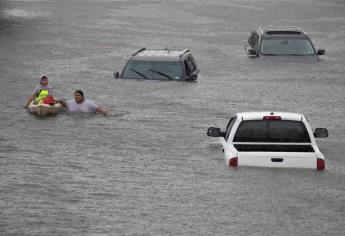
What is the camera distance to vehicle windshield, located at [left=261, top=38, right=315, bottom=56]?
1831 inches

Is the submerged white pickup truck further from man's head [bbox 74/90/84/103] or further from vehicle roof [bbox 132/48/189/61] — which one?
vehicle roof [bbox 132/48/189/61]

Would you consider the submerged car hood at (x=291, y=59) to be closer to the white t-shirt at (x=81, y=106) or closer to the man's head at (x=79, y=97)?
the white t-shirt at (x=81, y=106)

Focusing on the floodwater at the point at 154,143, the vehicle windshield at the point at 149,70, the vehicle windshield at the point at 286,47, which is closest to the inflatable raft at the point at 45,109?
the floodwater at the point at 154,143

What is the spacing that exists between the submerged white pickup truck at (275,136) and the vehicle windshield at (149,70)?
14.3 m

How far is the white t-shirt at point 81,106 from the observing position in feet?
118

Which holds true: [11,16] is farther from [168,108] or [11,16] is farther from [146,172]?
→ [146,172]

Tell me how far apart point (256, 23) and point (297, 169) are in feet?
153

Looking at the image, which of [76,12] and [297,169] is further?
[76,12]

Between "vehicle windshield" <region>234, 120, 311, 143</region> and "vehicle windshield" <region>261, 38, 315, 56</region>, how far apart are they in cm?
2099

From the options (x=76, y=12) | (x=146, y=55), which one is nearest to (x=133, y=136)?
(x=146, y=55)

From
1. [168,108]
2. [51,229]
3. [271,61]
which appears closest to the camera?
[51,229]

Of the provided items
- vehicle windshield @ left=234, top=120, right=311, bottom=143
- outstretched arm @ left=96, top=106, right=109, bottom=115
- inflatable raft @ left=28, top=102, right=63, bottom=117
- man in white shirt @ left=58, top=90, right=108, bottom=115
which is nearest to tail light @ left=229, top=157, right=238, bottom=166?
vehicle windshield @ left=234, top=120, right=311, bottom=143

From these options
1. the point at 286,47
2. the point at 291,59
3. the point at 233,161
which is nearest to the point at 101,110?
the point at 233,161

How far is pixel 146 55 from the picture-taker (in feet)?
130
